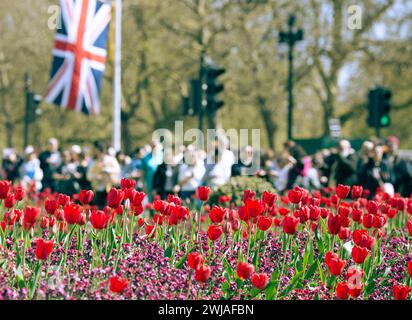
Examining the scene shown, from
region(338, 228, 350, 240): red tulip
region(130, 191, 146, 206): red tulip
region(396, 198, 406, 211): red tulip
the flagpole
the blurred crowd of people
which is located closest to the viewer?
region(338, 228, 350, 240): red tulip

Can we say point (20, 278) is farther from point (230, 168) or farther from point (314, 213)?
point (230, 168)

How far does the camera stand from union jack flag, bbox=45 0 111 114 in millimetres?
18000

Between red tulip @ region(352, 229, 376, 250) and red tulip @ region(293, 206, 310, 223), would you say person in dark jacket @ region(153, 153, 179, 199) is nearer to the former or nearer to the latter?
red tulip @ region(293, 206, 310, 223)

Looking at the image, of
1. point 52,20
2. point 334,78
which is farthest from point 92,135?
point 334,78

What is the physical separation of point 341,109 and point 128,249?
3724 cm

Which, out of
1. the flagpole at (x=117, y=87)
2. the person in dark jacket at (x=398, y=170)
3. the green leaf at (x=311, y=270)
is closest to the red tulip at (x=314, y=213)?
the green leaf at (x=311, y=270)

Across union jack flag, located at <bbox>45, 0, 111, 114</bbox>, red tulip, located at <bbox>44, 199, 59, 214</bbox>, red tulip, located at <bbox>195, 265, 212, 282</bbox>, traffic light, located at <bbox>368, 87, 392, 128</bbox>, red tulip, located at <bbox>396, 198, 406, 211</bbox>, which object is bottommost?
red tulip, located at <bbox>195, 265, 212, 282</bbox>

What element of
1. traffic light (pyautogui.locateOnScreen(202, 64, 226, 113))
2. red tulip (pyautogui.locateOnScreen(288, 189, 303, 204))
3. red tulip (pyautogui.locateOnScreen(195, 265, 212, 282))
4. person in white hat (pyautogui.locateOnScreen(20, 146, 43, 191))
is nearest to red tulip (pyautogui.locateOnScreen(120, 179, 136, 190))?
red tulip (pyautogui.locateOnScreen(288, 189, 303, 204))

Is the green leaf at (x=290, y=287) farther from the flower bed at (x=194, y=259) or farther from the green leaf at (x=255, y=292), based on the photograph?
the green leaf at (x=255, y=292)

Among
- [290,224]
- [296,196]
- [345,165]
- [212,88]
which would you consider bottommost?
[290,224]

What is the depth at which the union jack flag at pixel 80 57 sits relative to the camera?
1800cm

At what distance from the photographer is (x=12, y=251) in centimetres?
580

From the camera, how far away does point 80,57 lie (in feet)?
60.1

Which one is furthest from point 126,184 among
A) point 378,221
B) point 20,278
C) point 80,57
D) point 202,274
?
point 80,57
